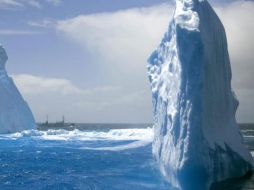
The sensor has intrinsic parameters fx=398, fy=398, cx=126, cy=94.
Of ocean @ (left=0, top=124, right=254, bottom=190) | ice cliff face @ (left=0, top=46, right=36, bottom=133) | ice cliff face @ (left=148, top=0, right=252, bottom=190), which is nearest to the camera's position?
ice cliff face @ (left=148, top=0, right=252, bottom=190)

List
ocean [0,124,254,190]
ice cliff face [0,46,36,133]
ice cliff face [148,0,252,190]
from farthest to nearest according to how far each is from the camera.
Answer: ice cliff face [0,46,36,133]
ocean [0,124,254,190]
ice cliff face [148,0,252,190]

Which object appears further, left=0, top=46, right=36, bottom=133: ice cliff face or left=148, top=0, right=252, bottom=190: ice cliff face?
left=0, top=46, right=36, bottom=133: ice cliff face

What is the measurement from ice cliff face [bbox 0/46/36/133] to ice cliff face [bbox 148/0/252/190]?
4759cm

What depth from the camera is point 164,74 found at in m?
20.3

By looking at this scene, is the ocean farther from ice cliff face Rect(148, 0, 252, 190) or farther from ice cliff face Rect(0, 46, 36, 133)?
ice cliff face Rect(0, 46, 36, 133)

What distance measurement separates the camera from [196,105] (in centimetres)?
1602

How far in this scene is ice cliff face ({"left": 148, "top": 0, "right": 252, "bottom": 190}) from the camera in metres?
16.0

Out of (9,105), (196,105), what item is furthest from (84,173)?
(9,105)

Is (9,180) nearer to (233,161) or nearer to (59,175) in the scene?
(59,175)

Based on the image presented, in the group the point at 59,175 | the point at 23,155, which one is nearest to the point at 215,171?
the point at 59,175

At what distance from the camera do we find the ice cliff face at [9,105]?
64.8 metres

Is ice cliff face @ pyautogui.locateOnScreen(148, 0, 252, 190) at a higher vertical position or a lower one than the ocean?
higher

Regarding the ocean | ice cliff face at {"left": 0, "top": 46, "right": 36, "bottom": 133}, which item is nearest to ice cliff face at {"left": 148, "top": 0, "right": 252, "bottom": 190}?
the ocean

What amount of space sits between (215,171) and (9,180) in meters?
10.1
